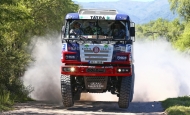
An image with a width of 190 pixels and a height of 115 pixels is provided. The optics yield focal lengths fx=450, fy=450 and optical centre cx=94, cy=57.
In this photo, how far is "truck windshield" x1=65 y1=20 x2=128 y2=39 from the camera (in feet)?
53.0

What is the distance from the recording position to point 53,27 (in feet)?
97.6

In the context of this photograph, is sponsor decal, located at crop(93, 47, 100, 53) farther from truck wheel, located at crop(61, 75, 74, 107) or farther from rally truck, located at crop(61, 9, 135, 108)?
truck wheel, located at crop(61, 75, 74, 107)

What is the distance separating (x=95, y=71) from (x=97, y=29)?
1.55 metres

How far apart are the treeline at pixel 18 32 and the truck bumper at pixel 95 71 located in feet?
9.35

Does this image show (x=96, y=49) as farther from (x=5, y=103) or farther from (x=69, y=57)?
(x=5, y=103)

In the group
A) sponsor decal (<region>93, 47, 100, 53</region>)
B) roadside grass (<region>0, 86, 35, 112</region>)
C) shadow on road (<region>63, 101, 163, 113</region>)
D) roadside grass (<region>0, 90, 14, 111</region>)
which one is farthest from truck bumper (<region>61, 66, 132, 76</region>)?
roadside grass (<region>0, 86, 35, 112</region>)

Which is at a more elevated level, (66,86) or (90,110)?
(66,86)

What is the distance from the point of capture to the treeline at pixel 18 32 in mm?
17008

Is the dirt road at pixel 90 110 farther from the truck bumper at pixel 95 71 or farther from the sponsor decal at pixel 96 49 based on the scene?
the sponsor decal at pixel 96 49

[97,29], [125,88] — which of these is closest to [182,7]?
[125,88]

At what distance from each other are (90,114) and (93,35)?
2803 mm

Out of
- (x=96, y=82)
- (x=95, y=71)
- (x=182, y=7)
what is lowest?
(x=96, y=82)

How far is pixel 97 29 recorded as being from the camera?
16.3 m

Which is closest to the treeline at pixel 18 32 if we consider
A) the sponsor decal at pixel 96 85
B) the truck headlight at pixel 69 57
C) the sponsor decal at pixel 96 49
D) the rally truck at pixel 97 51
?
the rally truck at pixel 97 51
